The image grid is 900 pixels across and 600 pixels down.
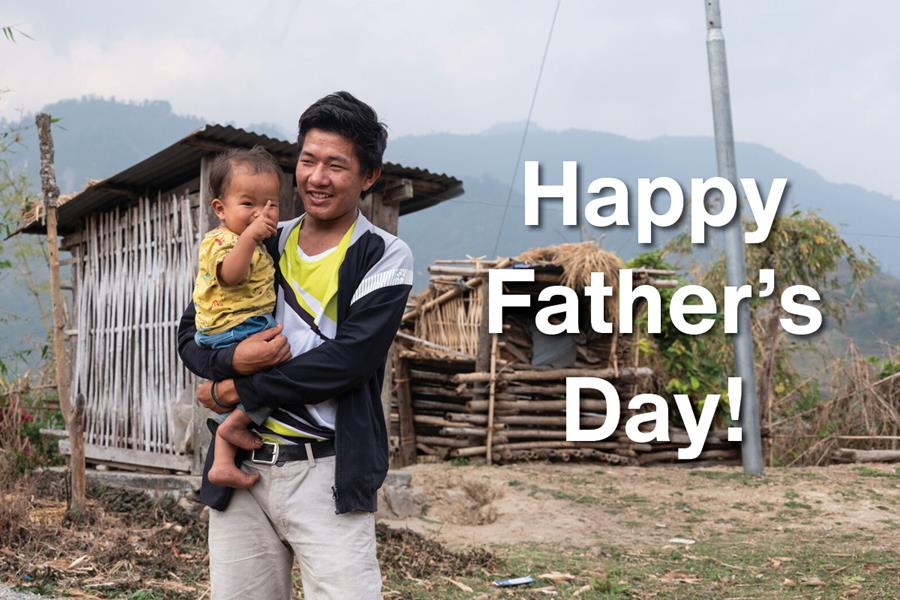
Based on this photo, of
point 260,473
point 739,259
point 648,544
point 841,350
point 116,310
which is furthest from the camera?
point 841,350

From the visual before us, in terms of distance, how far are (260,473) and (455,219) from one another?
431 feet

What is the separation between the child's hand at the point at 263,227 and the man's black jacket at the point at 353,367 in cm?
16

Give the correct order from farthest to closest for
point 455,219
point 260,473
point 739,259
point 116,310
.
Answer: point 455,219 < point 739,259 < point 116,310 < point 260,473

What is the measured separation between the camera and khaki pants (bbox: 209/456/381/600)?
2242 millimetres

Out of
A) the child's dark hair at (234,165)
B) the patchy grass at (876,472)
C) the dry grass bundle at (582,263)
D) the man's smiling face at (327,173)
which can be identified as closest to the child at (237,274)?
the child's dark hair at (234,165)

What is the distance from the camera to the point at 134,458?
8.02 metres

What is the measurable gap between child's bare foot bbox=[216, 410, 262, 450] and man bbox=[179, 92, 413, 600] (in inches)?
1.7

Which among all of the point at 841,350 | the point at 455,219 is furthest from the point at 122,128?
the point at 841,350

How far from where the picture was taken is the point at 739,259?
37.4 feet

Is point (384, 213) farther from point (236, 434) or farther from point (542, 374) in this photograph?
point (236, 434)

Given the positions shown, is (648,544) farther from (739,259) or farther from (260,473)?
A: (260,473)

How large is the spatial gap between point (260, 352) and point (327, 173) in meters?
0.48

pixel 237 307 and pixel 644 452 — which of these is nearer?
pixel 237 307

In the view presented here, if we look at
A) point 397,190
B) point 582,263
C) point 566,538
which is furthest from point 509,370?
point 397,190
